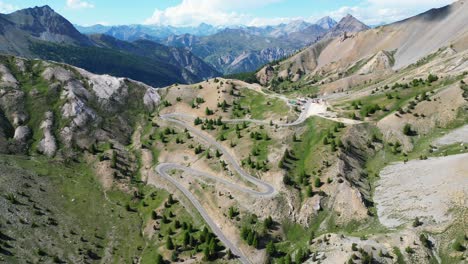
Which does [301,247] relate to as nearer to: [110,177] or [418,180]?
[418,180]

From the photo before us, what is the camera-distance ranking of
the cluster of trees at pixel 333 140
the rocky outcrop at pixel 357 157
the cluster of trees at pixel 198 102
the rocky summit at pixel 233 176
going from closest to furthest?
the rocky summit at pixel 233 176
the rocky outcrop at pixel 357 157
the cluster of trees at pixel 333 140
the cluster of trees at pixel 198 102

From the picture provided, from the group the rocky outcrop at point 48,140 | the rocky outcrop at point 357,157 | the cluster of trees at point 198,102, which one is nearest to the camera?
the rocky outcrop at point 357,157

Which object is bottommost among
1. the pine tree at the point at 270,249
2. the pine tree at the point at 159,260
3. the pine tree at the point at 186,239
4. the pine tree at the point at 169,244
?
the pine tree at the point at 159,260

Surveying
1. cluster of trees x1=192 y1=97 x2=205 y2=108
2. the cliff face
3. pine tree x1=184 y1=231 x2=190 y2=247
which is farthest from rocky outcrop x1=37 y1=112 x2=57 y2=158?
pine tree x1=184 y1=231 x2=190 y2=247

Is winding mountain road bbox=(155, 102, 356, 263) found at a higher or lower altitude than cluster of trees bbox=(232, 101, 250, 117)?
lower

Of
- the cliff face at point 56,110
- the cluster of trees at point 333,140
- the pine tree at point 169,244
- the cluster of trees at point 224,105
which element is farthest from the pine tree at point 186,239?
the cluster of trees at point 224,105

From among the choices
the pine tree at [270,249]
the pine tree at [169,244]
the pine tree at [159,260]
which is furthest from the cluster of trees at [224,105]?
the pine tree at [159,260]

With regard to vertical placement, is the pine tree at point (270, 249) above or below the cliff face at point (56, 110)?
below

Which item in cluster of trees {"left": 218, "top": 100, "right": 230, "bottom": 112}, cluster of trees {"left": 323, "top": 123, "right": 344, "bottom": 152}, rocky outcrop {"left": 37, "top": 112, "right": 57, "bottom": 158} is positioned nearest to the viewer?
cluster of trees {"left": 323, "top": 123, "right": 344, "bottom": 152}

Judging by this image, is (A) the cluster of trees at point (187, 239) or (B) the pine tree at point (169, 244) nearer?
(A) the cluster of trees at point (187, 239)

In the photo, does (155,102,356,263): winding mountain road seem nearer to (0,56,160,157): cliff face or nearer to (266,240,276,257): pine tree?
(266,240,276,257): pine tree

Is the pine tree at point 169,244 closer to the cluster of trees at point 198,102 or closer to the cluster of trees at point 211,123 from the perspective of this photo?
the cluster of trees at point 211,123
